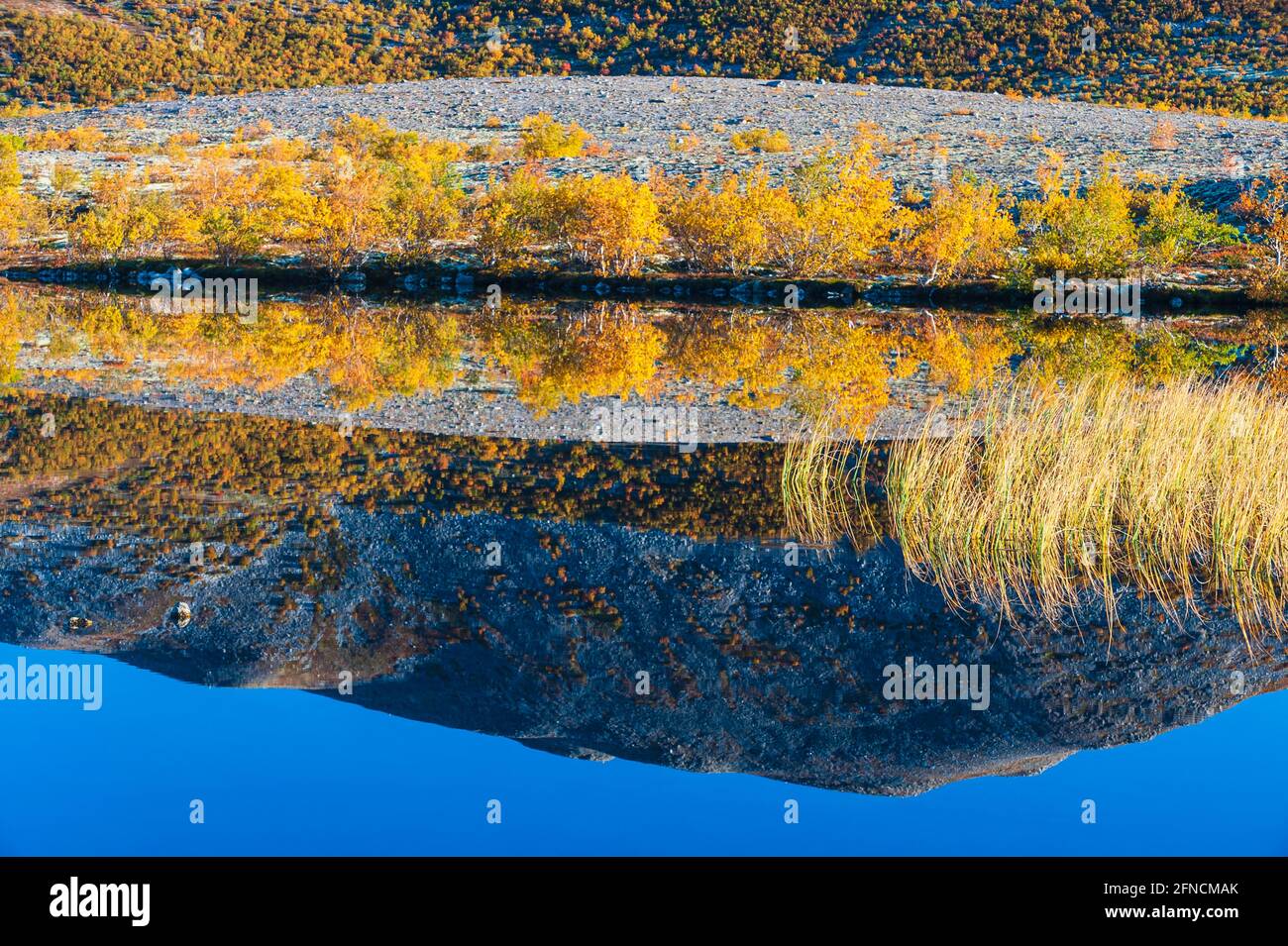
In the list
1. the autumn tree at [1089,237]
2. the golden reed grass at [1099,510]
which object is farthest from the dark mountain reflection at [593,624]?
the autumn tree at [1089,237]

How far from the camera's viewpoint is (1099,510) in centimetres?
945

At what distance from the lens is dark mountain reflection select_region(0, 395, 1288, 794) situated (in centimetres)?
754

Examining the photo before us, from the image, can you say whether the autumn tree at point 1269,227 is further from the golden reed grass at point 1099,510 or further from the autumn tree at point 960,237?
the golden reed grass at point 1099,510

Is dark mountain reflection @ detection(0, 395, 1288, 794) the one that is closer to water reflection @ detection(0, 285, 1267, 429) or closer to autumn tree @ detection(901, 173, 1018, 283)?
water reflection @ detection(0, 285, 1267, 429)

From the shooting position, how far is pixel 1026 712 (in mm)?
7637

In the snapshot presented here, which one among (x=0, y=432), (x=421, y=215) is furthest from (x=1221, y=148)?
(x=0, y=432)

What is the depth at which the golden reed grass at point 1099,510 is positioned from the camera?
348 inches

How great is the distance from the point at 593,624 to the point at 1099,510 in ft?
12.1

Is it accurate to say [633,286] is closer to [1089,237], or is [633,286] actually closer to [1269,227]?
[1089,237]

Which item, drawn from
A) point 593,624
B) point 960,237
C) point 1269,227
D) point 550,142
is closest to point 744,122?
point 550,142

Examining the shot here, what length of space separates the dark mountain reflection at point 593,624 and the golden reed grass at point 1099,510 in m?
0.28

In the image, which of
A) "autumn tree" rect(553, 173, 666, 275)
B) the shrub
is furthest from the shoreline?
the shrub

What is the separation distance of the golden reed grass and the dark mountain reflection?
0.28 m

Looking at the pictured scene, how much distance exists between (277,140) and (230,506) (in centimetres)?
3305
